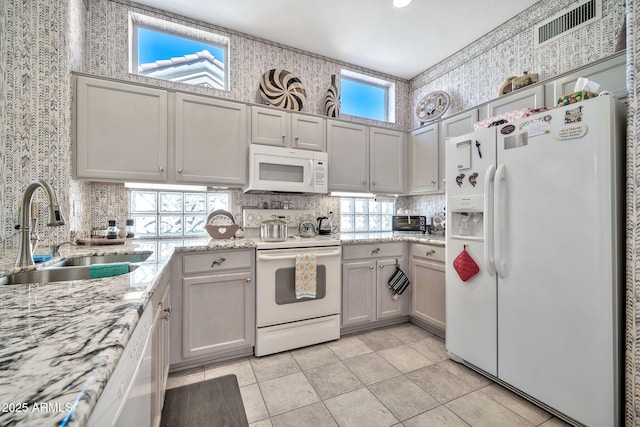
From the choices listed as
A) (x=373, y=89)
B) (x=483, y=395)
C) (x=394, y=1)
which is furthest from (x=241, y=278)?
(x=373, y=89)

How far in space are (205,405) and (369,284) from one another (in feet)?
5.15

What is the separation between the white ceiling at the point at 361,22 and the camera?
236 centimetres

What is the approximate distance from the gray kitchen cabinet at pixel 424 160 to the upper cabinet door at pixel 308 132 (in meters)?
1.13

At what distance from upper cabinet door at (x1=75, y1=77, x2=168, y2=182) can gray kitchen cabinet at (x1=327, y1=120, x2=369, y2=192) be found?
152 cm

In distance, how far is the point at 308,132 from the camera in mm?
2715

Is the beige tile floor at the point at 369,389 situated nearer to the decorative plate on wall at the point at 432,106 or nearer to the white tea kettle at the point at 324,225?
the white tea kettle at the point at 324,225

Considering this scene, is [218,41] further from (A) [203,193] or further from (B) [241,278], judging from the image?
(B) [241,278]

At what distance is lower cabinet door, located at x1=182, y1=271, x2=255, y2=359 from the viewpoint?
6.29ft

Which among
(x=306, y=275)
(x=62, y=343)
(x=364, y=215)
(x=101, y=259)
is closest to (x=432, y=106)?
(x=364, y=215)

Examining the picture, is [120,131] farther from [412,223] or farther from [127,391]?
[412,223]

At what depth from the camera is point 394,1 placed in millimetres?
2283

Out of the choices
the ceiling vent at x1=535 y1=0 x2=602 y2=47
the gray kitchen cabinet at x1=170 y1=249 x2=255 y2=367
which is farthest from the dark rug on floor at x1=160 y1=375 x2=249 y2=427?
the ceiling vent at x1=535 y1=0 x2=602 y2=47

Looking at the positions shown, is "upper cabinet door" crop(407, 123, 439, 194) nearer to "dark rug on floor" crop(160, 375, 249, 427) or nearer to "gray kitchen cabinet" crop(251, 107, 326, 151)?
"gray kitchen cabinet" crop(251, 107, 326, 151)

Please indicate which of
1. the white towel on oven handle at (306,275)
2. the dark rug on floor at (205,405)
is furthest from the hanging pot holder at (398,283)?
the dark rug on floor at (205,405)
